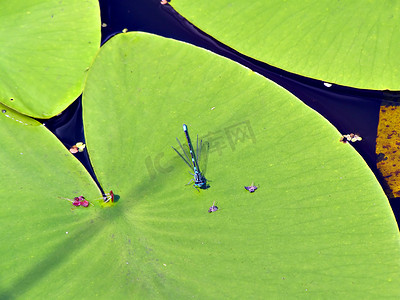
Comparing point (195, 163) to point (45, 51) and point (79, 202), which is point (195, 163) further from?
point (45, 51)

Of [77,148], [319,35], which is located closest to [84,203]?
[77,148]

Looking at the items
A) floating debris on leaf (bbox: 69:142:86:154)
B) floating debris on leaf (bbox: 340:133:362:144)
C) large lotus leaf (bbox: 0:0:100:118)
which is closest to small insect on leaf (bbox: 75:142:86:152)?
floating debris on leaf (bbox: 69:142:86:154)

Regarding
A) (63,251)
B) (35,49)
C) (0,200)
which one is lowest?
(63,251)

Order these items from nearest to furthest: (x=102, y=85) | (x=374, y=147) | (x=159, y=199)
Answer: (x=159, y=199) < (x=102, y=85) < (x=374, y=147)

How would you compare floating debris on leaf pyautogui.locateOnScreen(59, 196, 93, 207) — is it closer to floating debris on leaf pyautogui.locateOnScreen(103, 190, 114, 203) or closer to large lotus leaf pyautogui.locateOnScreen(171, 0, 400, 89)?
floating debris on leaf pyautogui.locateOnScreen(103, 190, 114, 203)

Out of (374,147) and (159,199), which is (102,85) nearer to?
(159,199)

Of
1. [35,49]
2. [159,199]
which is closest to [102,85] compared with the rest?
[35,49]

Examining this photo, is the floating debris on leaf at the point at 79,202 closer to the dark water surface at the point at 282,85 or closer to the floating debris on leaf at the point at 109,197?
the floating debris on leaf at the point at 109,197
